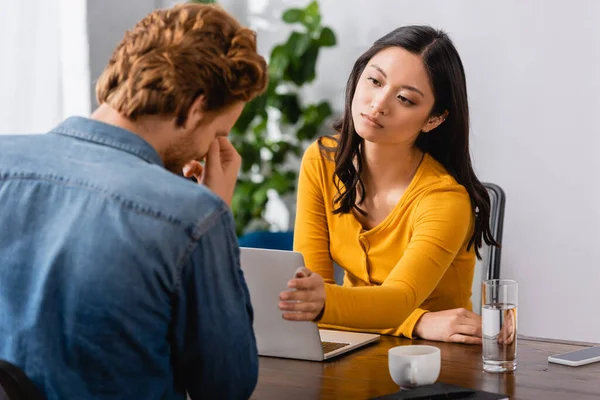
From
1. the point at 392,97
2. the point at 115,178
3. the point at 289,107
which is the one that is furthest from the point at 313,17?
the point at 115,178

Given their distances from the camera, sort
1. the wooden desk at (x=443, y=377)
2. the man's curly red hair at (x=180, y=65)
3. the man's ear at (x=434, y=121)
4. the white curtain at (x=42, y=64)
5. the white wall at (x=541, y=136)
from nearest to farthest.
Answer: the man's curly red hair at (x=180, y=65), the wooden desk at (x=443, y=377), the man's ear at (x=434, y=121), the white wall at (x=541, y=136), the white curtain at (x=42, y=64)

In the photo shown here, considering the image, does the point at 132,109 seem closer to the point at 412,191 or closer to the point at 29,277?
the point at 29,277

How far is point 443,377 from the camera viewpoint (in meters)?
1.52

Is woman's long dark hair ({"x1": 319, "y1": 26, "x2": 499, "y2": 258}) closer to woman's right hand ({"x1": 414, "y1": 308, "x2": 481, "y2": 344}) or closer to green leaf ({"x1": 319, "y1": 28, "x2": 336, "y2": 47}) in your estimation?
woman's right hand ({"x1": 414, "y1": 308, "x2": 481, "y2": 344})

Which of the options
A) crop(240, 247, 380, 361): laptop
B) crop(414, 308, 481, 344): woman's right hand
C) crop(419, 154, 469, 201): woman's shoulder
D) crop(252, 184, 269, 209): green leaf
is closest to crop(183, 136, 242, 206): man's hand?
crop(240, 247, 380, 361): laptop

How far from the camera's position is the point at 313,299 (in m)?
1.57

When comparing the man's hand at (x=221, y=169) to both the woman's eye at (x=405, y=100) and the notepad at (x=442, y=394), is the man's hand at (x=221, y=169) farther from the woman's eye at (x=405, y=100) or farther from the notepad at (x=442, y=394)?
the woman's eye at (x=405, y=100)

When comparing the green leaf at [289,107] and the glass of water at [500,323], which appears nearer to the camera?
the glass of water at [500,323]

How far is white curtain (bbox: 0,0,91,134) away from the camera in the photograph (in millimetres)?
3547

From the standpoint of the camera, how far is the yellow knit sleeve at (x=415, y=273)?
170cm

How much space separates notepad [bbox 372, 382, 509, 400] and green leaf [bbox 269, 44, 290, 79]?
2.64 metres

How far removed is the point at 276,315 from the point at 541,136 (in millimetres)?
2033

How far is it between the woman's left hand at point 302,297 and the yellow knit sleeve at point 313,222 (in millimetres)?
609

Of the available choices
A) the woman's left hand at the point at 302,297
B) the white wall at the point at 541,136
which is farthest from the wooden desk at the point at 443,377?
the white wall at the point at 541,136
